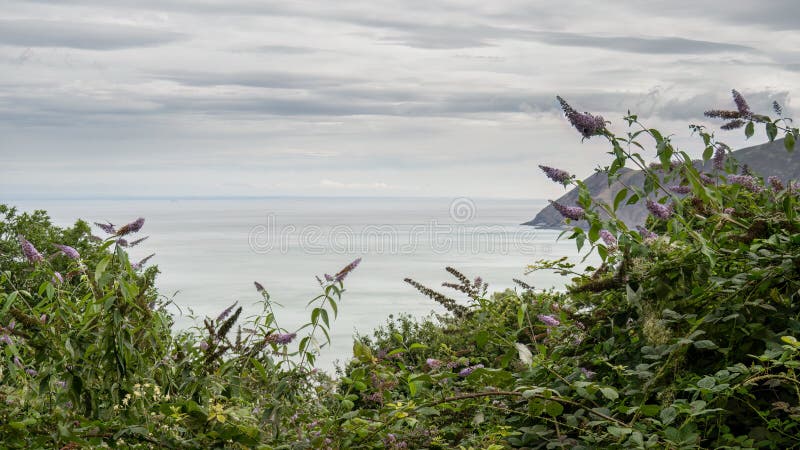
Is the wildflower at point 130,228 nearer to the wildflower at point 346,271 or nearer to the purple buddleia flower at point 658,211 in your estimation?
the wildflower at point 346,271

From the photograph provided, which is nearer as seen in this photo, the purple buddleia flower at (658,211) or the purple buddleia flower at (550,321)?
the purple buddleia flower at (658,211)

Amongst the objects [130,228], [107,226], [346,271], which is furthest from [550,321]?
[107,226]

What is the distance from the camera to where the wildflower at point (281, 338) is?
10.6ft

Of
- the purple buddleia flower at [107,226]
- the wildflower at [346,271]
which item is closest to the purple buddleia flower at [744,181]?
the wildflower at [346,271]

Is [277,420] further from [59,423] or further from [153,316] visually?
[59,423]

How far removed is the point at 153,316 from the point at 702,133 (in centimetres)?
277

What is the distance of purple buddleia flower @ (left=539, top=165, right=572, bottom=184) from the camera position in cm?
311

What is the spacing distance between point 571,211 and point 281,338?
131 centimetres

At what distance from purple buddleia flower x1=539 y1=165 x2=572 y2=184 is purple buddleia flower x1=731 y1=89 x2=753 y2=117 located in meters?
1.33

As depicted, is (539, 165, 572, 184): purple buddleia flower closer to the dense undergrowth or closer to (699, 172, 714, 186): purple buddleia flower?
→ the dense undergrowth

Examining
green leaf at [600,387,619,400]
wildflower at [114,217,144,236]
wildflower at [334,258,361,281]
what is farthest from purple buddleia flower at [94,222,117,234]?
green leaf at [600,387,619,400]

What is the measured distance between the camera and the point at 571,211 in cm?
312

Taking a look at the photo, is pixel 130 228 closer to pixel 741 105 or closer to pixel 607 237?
pixel 607 237

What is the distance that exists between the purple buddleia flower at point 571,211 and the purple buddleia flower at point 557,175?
0.35 feet
